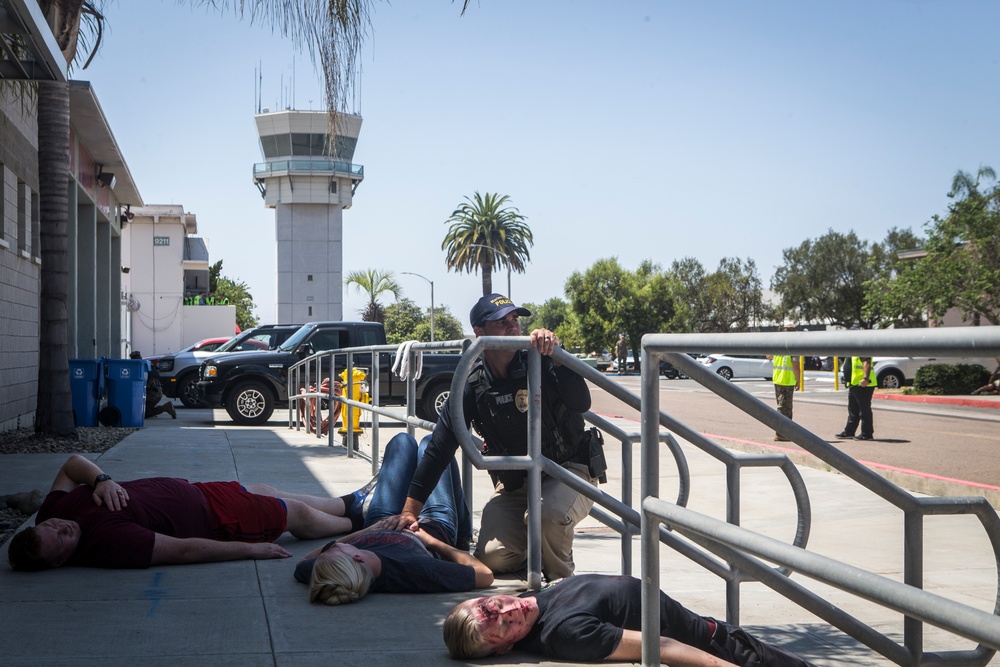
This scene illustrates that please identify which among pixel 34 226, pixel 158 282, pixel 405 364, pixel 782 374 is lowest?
pixel 782 374

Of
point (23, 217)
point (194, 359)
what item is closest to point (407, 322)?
point (194, 359)

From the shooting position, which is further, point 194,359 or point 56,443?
point 194,359

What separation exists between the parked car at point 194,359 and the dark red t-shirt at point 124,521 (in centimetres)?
1582

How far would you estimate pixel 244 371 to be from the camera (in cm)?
1728

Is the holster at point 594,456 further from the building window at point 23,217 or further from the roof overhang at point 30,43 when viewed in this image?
the building window at point 23,217

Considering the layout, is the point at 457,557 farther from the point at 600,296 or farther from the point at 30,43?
the point at 600,296

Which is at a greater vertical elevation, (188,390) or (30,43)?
(30,43)

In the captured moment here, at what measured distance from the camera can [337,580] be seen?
4.40m

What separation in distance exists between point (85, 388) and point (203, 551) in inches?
399

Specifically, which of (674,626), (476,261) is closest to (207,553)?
(674,626)

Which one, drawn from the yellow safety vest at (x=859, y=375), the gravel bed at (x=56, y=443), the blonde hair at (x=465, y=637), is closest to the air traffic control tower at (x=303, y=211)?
the gravel bed at (x=56, y=443)

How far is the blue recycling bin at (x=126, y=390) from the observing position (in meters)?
14.7

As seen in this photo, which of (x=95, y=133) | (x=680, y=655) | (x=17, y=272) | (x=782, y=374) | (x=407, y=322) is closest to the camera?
(x=680, y=655)

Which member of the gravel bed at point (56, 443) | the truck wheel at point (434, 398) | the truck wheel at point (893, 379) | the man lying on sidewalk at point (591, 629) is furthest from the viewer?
the truck wheel at point (893, 379)
